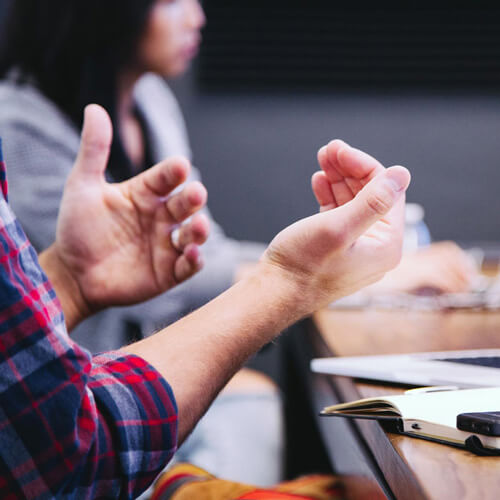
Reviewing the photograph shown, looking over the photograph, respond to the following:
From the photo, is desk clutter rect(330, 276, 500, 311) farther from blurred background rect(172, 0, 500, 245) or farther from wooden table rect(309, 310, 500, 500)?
blurred background rect(172, 0, 500, 245)

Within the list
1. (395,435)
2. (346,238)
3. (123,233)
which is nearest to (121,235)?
(123,233)

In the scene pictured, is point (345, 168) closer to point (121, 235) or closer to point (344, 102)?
point (121, 235)

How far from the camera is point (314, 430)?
1712 millimetres


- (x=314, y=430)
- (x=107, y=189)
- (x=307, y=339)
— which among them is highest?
(x=107, y=189)

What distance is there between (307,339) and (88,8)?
88 cm

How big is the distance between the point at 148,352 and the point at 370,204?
9.5 inches

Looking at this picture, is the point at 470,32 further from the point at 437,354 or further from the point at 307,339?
the point at 437,354

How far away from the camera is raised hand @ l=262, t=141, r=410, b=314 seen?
646 mm

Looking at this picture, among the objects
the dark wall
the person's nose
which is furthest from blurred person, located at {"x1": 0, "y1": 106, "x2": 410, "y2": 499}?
the dark wall

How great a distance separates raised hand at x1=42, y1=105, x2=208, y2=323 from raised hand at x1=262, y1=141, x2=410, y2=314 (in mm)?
269

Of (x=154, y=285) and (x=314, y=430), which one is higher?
(x=154, y=285)

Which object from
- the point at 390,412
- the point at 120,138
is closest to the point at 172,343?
the point at 390,412

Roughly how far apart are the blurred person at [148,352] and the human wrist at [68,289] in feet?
0.72

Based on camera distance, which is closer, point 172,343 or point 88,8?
point 172,343
